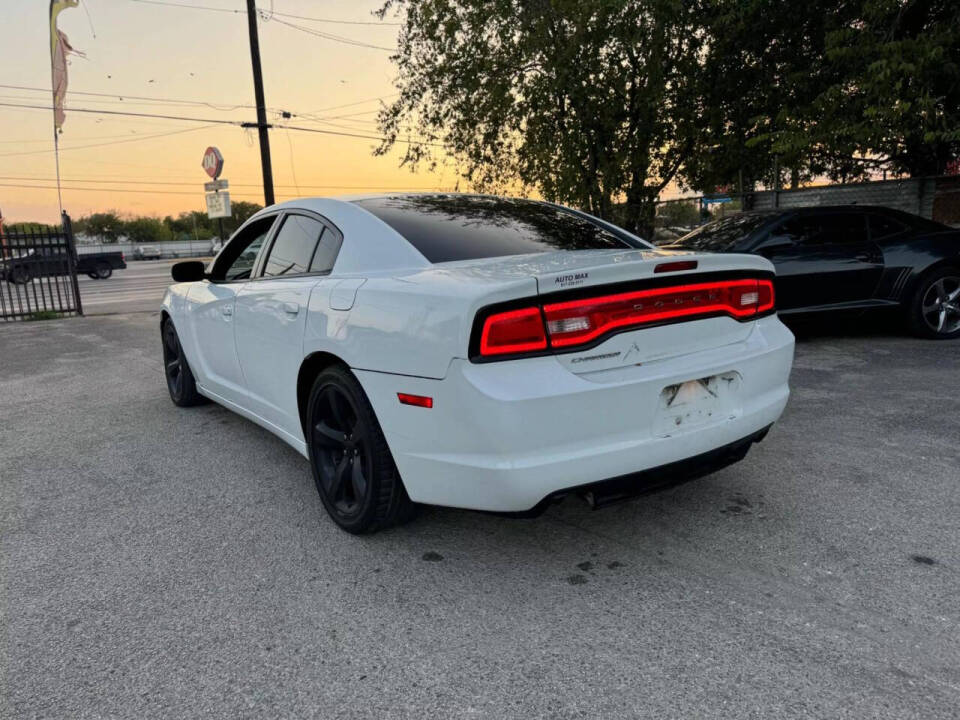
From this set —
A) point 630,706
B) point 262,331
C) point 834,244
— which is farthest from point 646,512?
point 834,244

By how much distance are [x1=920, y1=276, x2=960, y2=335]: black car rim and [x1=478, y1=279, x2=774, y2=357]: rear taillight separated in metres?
5.43

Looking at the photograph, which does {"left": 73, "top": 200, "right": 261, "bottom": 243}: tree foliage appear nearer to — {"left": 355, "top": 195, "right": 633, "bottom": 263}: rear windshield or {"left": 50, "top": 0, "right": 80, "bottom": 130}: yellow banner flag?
{"left": 50, "top": 0, "right": 80, "bottom": 130}: yellow banner flag

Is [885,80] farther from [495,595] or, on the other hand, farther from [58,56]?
[58,56]

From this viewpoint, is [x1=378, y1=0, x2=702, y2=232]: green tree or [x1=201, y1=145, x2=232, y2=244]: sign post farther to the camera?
[x1=201, y1=145, x2=232, y2=244]: sign post

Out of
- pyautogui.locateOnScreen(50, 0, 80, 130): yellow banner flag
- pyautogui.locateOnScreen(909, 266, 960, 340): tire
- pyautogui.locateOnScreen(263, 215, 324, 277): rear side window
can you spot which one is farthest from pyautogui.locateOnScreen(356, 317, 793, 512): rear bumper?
pyautogui.locateOnScreen(50, 0, 80, 130): yellow banner flag

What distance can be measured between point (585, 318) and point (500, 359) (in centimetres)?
34

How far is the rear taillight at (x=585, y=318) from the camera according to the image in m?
2.35

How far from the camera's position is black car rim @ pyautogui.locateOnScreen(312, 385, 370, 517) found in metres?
2.94

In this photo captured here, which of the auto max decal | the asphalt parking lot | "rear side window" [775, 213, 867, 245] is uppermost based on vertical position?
"rear side window" [775, 213, 867, 245]

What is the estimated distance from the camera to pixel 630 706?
6.26ft

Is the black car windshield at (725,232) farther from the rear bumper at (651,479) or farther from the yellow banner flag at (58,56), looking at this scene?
the yellow banner flag at (58,56)

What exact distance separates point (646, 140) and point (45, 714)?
11.3 meters

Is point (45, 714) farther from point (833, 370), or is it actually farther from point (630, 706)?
point (833, 370)

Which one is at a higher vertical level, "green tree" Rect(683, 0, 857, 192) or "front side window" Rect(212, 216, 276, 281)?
"green tree" Rect(683, 0, 857, 192)
